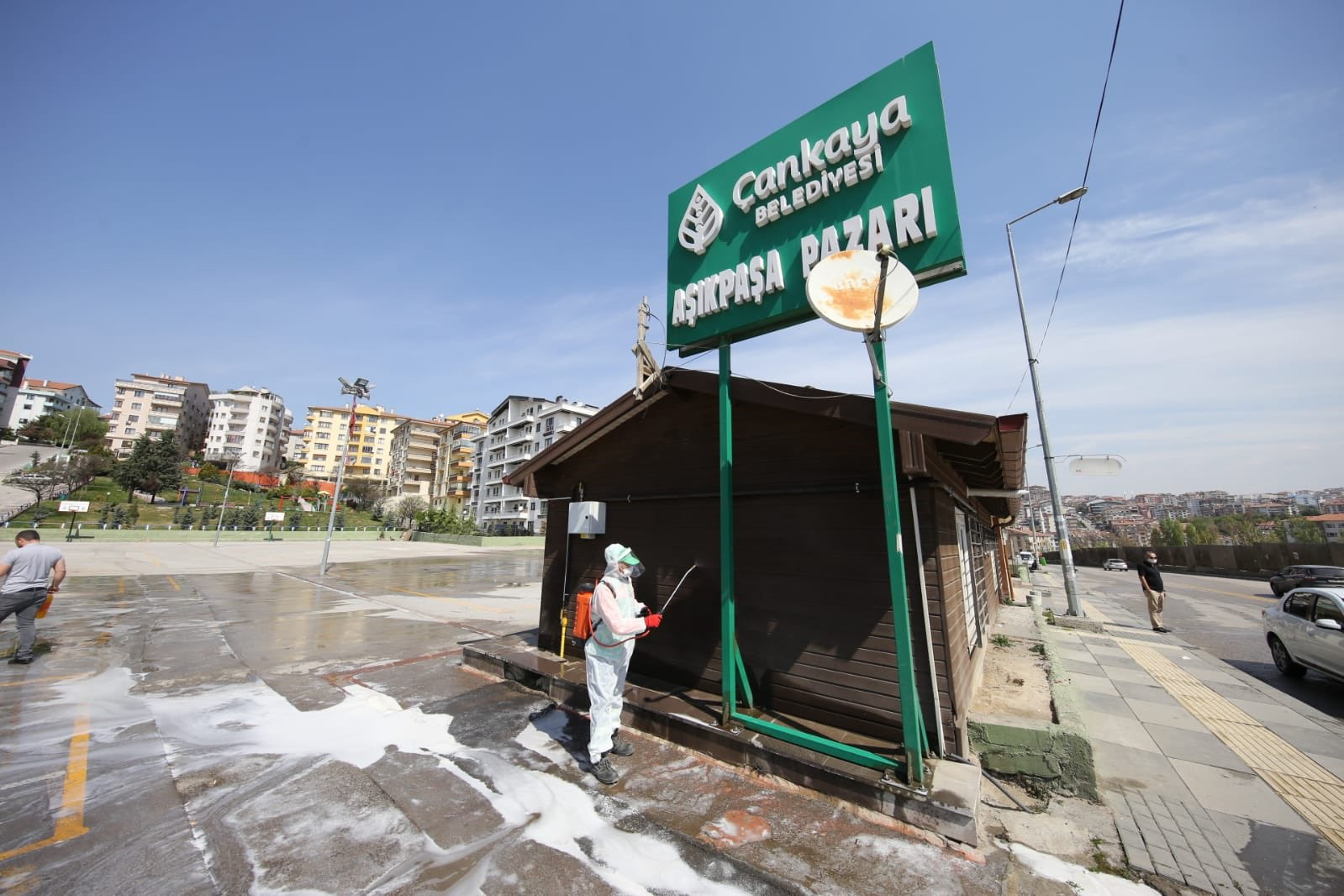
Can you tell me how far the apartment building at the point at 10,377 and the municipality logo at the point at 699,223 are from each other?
144399 mm

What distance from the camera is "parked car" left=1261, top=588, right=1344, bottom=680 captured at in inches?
302

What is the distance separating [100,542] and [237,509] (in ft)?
67.3

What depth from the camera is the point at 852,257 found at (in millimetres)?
4500

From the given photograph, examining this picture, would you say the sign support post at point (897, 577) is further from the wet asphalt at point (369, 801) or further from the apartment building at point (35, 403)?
the apartment building at point (35, 403)

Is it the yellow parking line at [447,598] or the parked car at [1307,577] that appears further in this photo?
the parked car at [1307,577]

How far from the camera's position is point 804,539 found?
5512 millimetres

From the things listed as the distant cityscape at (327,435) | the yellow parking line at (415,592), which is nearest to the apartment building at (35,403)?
the distant cityscape at (327,435)

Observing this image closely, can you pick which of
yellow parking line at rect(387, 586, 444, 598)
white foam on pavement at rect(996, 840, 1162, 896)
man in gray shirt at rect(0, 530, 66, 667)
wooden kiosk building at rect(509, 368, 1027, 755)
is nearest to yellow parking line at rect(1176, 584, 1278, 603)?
wooden kiosk building at rect(509, 368, 1027, 755)

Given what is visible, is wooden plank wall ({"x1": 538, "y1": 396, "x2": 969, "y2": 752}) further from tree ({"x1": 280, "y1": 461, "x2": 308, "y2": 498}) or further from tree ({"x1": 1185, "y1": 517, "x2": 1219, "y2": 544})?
tree ({"x1": 1185, "y1": 517, "x2": 1219, "y2": 544})

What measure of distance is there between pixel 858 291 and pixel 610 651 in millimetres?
4191

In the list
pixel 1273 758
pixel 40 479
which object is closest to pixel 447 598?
pixel 1273 758

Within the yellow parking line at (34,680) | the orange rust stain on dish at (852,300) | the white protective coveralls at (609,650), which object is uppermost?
the orange rust stain on dish at (852,300)

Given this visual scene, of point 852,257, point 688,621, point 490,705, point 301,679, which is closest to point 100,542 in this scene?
point 301,679

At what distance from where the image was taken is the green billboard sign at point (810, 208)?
4641 millimetres
